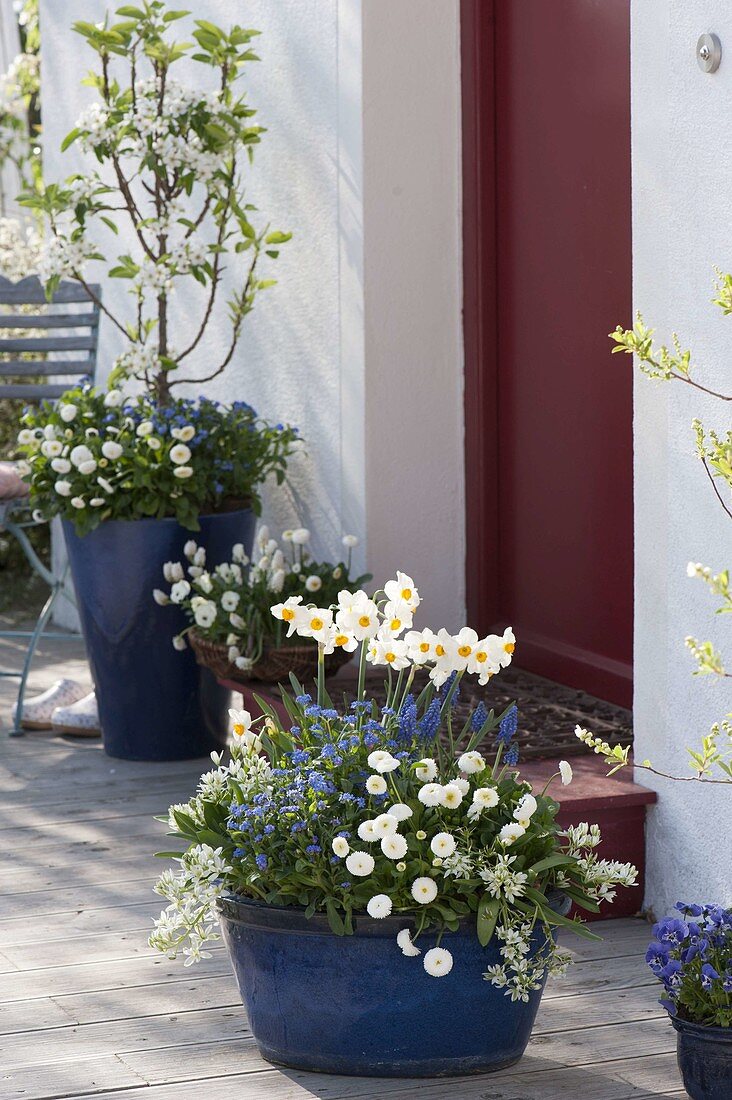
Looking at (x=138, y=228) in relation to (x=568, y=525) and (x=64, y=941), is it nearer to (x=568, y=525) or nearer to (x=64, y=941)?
(x=568, y=525)

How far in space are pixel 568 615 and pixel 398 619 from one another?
1598 millimetres

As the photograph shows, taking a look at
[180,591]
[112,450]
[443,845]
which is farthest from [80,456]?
[443,845]

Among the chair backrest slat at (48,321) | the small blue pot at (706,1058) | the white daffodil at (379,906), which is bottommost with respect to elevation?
the small blue pot at (706,1058)

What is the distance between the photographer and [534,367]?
4105 millimetres

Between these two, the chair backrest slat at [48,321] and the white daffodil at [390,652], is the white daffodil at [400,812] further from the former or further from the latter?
the chair backrest slat at [48,321]

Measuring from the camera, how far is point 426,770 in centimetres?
245

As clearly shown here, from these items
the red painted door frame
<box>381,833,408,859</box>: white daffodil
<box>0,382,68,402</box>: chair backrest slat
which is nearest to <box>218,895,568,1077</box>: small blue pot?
<box>381,833,408,859</box>: white daffodil

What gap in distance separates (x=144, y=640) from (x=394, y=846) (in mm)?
2170

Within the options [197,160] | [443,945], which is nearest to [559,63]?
[197,160]

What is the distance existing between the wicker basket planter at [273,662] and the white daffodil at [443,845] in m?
1.66

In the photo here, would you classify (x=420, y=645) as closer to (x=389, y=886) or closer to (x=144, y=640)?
Answer: (x=389, y=886)

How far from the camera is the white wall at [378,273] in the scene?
4195 millimetres

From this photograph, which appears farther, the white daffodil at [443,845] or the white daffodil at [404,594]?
the white daffodil at [404,594]

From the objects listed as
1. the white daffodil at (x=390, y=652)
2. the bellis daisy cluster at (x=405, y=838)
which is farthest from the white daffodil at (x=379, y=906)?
the white daffodil at (x=390, y=652)
